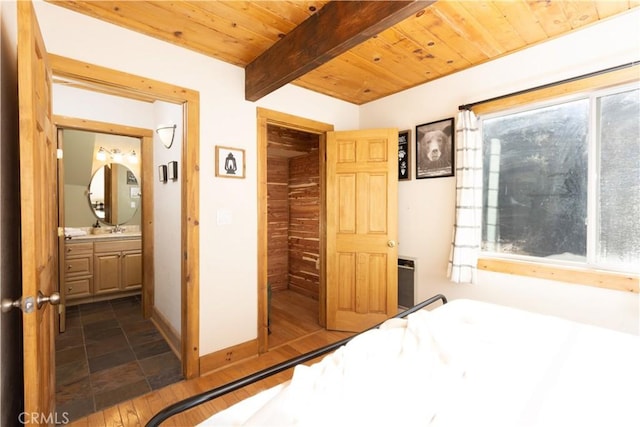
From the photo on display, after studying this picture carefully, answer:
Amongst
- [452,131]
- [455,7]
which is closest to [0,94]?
[455,7]

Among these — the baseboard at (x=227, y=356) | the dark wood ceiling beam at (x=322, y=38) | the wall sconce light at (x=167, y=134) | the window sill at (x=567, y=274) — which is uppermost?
the dark wood ceiling beam at (x=322, y=38)

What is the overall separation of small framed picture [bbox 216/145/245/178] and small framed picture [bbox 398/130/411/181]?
5.26ft

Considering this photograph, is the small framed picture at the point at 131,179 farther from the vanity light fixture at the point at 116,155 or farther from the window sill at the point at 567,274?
the window sill at the point at 567,274

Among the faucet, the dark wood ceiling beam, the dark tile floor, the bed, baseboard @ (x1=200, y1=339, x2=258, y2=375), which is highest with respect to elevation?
the dark wood ceiling beam

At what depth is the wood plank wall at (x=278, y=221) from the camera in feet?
14.8

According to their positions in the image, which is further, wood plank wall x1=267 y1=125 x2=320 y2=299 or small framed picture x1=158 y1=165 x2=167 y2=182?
wood plank wall x1=267 y1=125 x2=320 y2=299

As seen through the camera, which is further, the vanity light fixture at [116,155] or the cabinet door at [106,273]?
the vanity light fixture at [116,155]

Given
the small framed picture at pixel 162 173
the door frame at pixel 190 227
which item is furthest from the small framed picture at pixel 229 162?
the small framed picture at pixel 162 173

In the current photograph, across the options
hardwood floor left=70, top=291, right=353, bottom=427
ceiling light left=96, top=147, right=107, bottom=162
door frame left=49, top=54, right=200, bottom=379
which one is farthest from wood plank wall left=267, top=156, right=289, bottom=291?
ceiling light left=96, top=147, right=107, bottom=162

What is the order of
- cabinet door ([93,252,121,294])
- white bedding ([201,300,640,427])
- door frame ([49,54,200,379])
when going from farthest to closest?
cabinet door ([93,252,121,294]) < door frame ([49,54,200,379]) < white bedding ([201,300,640,427])

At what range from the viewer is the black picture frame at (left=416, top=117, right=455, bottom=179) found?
259 cm

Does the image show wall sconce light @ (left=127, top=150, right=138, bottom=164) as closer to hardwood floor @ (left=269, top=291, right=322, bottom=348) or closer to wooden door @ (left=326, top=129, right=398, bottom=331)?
hardwood floor @ (left=269, top=291, right=322, bottom=348)

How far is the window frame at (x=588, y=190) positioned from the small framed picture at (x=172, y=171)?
106 inches

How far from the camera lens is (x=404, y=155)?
9.69 ft
